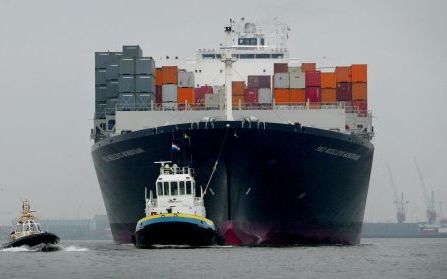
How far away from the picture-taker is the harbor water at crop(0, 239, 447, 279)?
4659 centimetres

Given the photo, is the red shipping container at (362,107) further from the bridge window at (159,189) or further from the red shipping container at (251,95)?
the bridge window at (159,189)

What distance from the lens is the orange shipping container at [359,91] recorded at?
276 feet

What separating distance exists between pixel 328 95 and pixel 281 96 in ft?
13.1

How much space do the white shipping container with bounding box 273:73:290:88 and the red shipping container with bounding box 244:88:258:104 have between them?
5.36 feet

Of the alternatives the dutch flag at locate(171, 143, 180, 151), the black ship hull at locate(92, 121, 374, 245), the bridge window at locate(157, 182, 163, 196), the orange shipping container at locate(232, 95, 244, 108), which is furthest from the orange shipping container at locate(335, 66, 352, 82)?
the bridge window at locate(157, 182, 163, 196)

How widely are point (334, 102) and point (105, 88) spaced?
17677 millimetres

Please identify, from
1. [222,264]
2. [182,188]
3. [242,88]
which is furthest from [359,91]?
[222,264]

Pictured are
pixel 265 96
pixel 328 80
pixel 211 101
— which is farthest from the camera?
pixel 328 80

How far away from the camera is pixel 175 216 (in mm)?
60094

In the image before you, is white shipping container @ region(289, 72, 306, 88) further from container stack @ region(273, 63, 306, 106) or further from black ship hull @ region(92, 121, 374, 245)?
black ship hull @ region(92, 121, 374, 245)

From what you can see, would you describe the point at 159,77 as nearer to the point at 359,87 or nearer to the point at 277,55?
the point at 359,87

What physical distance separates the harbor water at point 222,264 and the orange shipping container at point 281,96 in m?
17.8

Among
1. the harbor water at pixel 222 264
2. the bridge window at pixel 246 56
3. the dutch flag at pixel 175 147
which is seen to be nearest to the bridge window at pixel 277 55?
the bridge window at pixel 246 56

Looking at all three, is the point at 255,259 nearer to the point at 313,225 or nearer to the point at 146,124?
the point at 313,225
